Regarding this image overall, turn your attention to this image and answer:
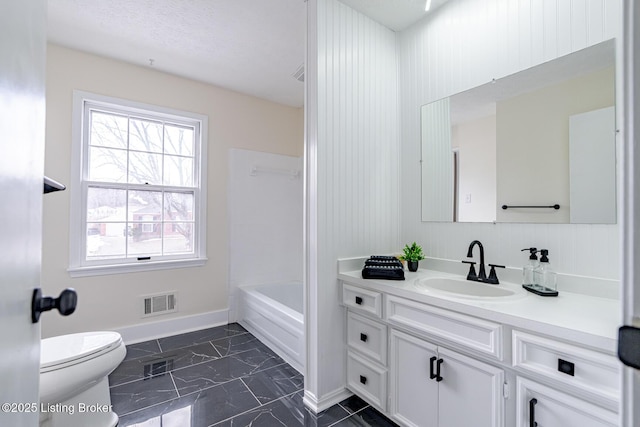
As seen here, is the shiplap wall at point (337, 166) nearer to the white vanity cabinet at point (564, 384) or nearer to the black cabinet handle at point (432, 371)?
the black cabinet handle at point (432, 371)

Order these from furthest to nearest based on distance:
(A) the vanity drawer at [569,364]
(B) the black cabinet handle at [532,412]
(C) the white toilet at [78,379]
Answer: (C) the white toilet at [78,379] < (B) the black cabinet handle at [532,412] < (A) the vanity drawer at [569,364]

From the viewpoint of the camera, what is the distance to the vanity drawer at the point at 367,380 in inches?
65.8

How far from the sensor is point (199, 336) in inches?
113

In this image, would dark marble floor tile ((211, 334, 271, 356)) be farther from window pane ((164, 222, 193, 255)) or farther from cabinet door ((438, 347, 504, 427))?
cabinet door ((438, 347, 504, 427))

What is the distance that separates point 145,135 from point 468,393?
130 inches

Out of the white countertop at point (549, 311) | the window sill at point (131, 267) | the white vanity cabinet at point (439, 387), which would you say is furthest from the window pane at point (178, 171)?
the white vanity cabinet at point (439, 387)

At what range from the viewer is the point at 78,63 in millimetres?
2510

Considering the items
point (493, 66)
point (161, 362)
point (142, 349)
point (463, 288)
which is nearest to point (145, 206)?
point (142, 349)

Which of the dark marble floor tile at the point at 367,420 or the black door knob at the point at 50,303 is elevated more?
the black door knob at the point at 50,303

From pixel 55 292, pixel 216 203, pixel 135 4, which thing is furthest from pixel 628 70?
pixel 55 292

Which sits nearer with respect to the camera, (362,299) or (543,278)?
(543,278)

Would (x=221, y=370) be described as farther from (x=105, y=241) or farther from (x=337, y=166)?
(x=337, y=166)

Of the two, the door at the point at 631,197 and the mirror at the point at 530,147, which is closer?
the door at the point at 631,197

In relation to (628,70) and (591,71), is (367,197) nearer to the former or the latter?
(591,71)
